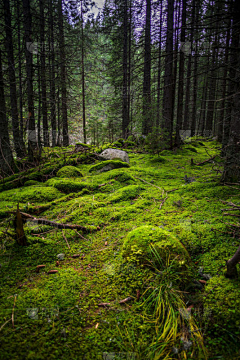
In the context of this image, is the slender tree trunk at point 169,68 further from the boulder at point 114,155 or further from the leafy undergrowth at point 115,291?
the leafy undergrowth at point 115,291

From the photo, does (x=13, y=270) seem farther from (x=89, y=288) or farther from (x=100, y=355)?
(x=100, y=355)

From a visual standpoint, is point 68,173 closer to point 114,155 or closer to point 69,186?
point 69,186

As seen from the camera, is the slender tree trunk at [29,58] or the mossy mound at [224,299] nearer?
the mossy mound at [224,299]

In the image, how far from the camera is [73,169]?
233 inches

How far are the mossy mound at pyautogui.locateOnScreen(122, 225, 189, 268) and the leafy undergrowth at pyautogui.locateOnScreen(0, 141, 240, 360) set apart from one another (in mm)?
61

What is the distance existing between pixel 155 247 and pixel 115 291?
0.68 metres

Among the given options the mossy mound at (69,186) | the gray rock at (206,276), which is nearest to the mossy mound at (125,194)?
the mossy mound at (69,186)

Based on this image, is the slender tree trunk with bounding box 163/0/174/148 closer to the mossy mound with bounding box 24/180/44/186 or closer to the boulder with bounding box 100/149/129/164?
the boulder with bounding box 100/149/129/164

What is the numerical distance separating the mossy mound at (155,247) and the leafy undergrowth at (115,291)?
61mm

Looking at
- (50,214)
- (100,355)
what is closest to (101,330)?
(100,355)

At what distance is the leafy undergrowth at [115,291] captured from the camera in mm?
1446

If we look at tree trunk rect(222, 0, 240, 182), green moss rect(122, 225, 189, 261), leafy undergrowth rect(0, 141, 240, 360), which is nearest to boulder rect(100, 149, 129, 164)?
leafy undergrowth rect(0, 141, 240, 360)

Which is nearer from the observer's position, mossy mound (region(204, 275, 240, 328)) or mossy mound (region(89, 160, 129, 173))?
mossy mound (region(204, 275, 240, 328))

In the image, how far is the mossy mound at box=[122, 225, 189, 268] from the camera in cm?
213
